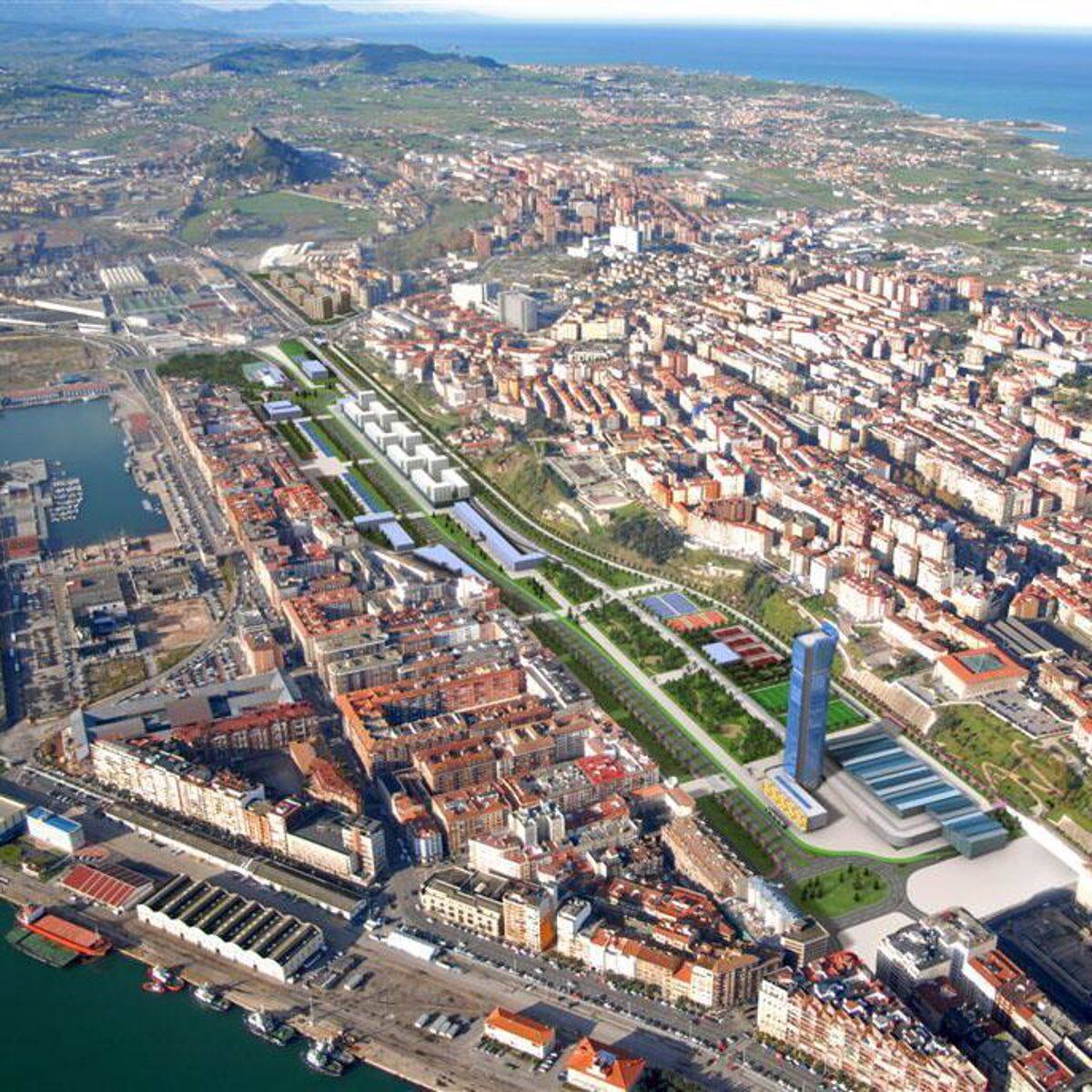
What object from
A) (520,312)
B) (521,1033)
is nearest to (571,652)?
(521,1033)

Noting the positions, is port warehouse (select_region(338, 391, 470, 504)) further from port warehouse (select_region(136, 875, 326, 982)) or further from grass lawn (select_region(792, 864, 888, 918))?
grass lawn (select_region(792, 864, 888, 918))

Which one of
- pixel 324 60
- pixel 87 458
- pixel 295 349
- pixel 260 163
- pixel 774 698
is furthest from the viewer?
pixel 324 60

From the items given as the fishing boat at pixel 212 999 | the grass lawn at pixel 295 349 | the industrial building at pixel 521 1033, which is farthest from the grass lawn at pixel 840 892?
the grass lawn at pixel 295 349

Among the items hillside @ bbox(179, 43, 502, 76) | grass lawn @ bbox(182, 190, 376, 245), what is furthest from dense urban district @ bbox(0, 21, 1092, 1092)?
hillside @ bbox(179, 43, 502, 76)

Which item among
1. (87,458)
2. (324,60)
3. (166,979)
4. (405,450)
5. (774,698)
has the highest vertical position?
(324,60)

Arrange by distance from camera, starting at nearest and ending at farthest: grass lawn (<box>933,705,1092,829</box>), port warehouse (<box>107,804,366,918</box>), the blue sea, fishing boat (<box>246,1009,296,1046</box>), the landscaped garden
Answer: fishing boat (<box>246,1009,296,1046</box>)
port warehouse (<box>107,804,366,918</box>)
grass lawn (<box>933,705,1092,829</box>)
the landscaped garden
the blue sea

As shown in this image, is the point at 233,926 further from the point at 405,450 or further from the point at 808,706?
the point at 405,450

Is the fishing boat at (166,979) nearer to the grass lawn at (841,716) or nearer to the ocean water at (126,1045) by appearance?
the ocean water at (126,1045)
